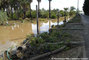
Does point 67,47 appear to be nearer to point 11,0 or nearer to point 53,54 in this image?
point 53,54

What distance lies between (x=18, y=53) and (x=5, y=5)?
28.5 m

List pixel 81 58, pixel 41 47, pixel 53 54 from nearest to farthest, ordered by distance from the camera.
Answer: pixel 81 58 < pixel 53 54 < pixel 41 47

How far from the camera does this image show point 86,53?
462 centimetres

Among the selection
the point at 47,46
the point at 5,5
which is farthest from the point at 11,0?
the point at 47,46

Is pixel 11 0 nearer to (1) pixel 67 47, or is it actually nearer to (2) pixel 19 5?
(2) pixel 19 5

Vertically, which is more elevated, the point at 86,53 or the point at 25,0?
the point at 25,0

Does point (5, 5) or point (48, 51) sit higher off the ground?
point (5, 5)

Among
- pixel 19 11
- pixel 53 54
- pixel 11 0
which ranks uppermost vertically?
pixel 11 0

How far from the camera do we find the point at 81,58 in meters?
4.21

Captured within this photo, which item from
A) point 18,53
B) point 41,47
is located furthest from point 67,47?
point 18,53

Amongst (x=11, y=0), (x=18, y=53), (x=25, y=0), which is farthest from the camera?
(x=25, y=0)

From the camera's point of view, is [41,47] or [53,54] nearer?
[53,54]

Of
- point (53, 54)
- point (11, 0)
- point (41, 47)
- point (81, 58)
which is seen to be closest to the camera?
point (81, 58)

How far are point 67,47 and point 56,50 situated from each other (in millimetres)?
708
